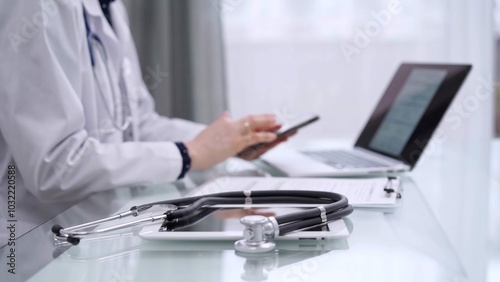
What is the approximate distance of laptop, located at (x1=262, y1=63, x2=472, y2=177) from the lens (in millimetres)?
1172

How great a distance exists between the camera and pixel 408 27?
7.47ft

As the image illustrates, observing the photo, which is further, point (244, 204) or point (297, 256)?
point (244, 204)

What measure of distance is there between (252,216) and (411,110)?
736 mm

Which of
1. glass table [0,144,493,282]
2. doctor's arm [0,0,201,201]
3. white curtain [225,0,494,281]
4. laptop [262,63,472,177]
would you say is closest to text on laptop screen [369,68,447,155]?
laptop [262,63,472,177]

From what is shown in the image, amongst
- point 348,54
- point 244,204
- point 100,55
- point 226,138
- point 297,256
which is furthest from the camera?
point 348,54

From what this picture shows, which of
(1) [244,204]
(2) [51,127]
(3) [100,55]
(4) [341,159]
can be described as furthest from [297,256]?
(3) [100,55]

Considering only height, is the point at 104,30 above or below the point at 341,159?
above

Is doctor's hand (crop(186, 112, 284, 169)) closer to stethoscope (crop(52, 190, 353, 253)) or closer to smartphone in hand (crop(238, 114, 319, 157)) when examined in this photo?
smartphone in hand (crop(238, 114, 319, 157))

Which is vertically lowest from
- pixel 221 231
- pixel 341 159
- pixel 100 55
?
pixel 341 159

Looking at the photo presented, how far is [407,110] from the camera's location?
1307 mm

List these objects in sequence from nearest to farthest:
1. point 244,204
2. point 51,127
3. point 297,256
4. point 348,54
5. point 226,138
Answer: point 297,256 < point 244,204 < point 51,127 < point 226,138 < point 348,54

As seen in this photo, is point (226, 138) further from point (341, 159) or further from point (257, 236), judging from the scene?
point (257, 236)

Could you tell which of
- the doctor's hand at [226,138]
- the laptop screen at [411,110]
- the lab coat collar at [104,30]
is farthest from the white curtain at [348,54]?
the doctor's hand at [226,138]

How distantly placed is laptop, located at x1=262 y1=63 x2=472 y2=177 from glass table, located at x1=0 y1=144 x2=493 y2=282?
0.30 m
